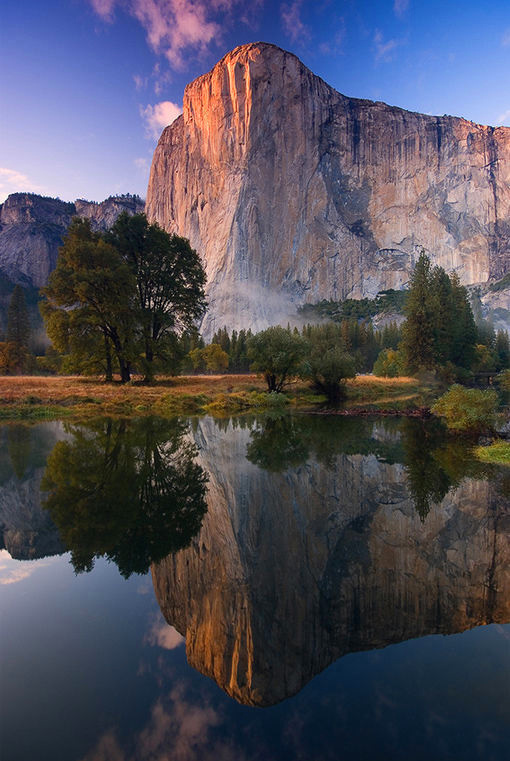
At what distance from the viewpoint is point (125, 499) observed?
7.30 metres

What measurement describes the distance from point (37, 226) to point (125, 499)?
665 feet

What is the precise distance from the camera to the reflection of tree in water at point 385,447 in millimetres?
8844

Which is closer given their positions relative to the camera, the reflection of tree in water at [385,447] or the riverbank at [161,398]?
the reflection of tree in water at [385,447]

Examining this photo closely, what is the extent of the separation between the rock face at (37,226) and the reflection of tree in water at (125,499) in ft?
552

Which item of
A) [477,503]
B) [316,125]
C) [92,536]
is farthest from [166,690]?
[316,125]

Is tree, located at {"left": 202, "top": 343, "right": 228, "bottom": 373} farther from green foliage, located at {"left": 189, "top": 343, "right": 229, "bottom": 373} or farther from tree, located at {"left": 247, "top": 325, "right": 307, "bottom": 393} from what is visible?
tree, located at {"left": 247, "top": 325, "right": 307, "bottom": 393}

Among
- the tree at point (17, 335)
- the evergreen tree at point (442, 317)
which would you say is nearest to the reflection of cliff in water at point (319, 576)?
the evergreen tree at point (442, 317)

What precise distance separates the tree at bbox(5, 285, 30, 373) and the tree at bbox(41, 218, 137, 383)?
123 feet

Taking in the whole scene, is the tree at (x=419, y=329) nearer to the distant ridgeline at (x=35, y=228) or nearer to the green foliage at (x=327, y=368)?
the green foliage at (x=327, y=368)

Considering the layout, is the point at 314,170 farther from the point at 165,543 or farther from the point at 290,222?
the point at 165,543

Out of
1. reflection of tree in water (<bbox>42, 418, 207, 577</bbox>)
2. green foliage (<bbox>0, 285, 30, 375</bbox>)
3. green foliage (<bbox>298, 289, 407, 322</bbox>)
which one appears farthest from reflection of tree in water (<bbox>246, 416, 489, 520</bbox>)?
green foliage (<bbox>298, 289, 407, 322</bbox>)

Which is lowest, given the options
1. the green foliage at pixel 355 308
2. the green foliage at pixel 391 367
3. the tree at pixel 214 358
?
the green foliage at pixel 391 367

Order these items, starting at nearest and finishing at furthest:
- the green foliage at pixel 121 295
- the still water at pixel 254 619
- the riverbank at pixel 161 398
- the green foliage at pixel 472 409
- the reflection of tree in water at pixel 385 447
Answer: the still water at pixel 254 619
the reflection of tree in water at pixel 385 447
the green foliage at pixel 472 409
the riverbank at pixel 161 398
the green foliage at pixel 121 295

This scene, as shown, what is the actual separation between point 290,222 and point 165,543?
132m
